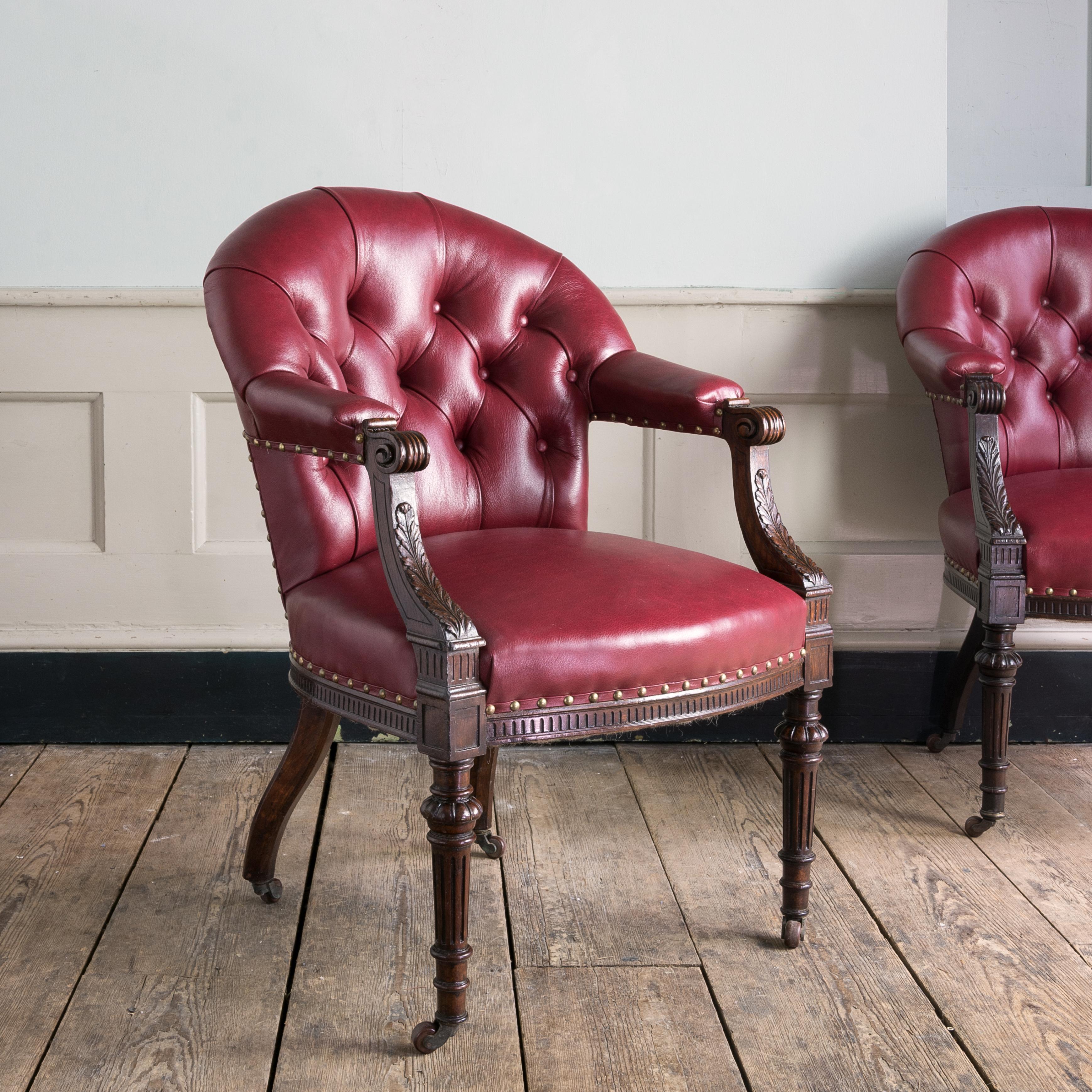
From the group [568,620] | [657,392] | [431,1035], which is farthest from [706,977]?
[657,392]

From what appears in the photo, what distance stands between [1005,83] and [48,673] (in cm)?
232

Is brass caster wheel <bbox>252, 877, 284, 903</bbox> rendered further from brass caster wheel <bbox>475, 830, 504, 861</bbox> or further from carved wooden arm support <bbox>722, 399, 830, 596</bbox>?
carved wooden arm support <bbox>722, 399, 830, 596</bbox>

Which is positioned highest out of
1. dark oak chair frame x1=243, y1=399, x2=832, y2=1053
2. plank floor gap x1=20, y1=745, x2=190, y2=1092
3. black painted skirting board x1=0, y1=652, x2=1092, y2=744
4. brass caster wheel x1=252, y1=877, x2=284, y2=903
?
dark oak chair frame x1=243, y1=399, x2=832, y2=1053

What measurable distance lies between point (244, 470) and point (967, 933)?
4.80 ft

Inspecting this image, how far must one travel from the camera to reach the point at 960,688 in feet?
6.78

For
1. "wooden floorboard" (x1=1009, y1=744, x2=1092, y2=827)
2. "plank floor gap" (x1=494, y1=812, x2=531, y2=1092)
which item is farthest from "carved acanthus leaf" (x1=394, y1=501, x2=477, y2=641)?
"wooden floorboard" (x1=1009, y1=744, x2=1092, y2=827)

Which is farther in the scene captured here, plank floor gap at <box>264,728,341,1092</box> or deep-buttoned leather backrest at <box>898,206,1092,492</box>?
deep-buttoned leather backrest at <box>898,206,1092,492</box>

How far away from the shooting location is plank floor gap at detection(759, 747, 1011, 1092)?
1.15 m

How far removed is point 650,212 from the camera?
2.04 meters

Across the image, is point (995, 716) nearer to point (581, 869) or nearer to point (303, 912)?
point (581, 869)

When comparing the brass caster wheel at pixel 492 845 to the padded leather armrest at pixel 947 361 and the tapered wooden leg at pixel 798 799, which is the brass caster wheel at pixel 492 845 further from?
the padded leather armrest at pixel 947 361

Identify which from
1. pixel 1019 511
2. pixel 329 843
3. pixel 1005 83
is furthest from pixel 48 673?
pixel 1005 83

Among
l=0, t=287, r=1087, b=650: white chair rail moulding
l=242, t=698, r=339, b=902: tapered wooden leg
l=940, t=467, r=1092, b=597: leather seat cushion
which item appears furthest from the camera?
l=0, t=287, r=1087, b=650: white chair rail moulding

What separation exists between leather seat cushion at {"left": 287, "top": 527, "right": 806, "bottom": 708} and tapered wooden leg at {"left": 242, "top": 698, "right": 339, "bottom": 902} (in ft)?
0.57
